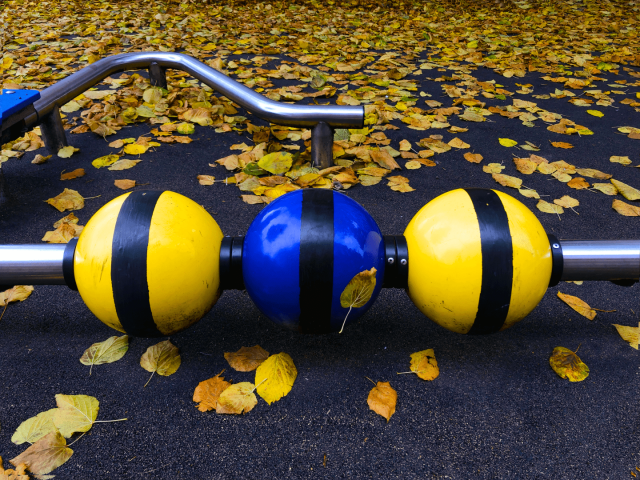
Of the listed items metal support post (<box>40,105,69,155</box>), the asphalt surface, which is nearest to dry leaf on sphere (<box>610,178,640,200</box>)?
the asphalt surface

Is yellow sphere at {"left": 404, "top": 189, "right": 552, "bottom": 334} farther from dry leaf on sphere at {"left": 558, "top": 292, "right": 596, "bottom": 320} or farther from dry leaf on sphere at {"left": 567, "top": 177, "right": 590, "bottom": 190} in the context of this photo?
dry leaf on sphere at {"left": 567, "top": 177, "right": 590, "bottom": 190}

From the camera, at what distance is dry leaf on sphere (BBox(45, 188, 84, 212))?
2297 mm

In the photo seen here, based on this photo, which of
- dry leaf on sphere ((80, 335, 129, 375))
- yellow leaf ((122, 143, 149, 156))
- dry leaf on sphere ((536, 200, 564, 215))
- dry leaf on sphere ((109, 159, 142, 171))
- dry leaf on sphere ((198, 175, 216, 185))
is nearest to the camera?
dry leaf on sphere ((80, 335, 129, 375))

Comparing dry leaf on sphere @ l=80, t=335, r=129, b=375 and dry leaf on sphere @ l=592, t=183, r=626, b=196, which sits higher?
dry leaf on sphere @ l=592, t=183, r=626, b=196

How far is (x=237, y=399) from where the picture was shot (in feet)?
4.42

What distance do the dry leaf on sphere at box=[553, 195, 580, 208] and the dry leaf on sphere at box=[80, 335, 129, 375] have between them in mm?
2175

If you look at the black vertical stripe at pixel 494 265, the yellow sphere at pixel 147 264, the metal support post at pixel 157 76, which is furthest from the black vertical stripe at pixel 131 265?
the metal support post at pixel 157 76

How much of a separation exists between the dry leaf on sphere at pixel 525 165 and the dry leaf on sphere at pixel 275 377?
192 centimetres

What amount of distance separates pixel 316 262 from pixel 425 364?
1.81 ft

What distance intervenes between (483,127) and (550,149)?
509mm

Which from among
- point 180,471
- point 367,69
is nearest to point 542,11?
point 367,69

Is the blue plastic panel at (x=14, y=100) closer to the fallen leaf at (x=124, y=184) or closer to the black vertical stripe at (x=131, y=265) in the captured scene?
the fallen leaf at (x=124, y=184)

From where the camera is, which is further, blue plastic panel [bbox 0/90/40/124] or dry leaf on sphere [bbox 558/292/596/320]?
blue plastic panel [bbox 0/90/40/124]

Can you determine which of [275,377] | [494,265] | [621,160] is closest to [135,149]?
[275,377]
